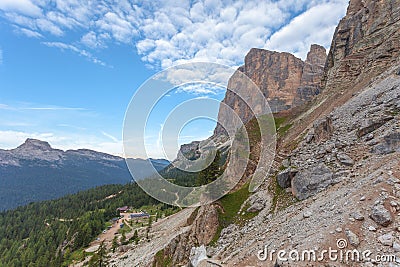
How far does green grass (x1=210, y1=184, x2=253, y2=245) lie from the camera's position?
24.3 metres

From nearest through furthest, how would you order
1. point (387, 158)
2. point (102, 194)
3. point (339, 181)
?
point (387, 158), point (339, 181), point (102, 194)

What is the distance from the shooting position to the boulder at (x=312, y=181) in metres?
18.7

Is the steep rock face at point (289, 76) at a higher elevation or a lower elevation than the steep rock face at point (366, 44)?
higher

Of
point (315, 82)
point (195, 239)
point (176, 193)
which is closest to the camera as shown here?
point (176, 193)

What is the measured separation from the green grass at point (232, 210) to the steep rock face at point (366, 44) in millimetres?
25285

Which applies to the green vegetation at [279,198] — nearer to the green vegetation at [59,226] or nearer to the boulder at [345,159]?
the boulder at [345,159]

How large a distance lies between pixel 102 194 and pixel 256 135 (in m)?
131

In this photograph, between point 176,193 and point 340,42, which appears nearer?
point 176,193

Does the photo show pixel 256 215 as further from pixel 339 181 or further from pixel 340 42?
pixel 340 42

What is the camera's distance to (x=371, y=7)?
51.8m

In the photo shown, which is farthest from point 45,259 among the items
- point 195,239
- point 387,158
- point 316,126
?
point 387,158

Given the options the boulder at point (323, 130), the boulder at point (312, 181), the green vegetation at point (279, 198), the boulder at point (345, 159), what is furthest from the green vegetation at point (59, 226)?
the boulder at point (345, 159)

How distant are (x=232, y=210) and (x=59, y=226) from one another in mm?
96448

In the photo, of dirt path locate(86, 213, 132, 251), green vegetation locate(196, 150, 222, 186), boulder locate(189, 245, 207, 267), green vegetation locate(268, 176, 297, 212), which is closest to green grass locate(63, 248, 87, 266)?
dirt path locate(86, 213, 132, 251)
